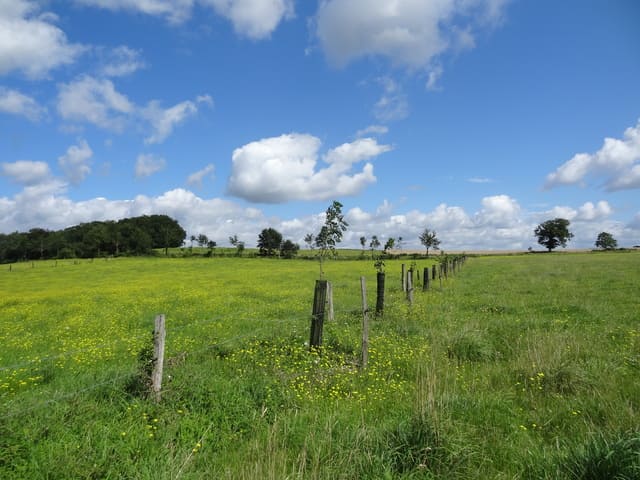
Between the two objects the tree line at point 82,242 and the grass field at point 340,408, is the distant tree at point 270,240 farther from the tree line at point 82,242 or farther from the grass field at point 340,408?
the grass field at point 340,408

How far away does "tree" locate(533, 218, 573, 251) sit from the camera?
461 feet

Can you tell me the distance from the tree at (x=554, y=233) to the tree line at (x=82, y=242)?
457 ft

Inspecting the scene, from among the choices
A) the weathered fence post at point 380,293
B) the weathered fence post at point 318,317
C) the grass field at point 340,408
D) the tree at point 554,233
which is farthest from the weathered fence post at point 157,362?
the tree at point 554,233

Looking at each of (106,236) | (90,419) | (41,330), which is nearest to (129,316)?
(41,330)

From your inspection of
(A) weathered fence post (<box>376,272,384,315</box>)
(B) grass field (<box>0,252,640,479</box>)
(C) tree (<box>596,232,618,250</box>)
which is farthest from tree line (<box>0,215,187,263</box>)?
(C) tree (<box>596,232,618,250</box>)

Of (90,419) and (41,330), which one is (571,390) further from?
(41,330)

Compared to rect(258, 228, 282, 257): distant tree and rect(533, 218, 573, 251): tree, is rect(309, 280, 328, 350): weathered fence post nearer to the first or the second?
rect(258, 228, 282, 257): distant tree

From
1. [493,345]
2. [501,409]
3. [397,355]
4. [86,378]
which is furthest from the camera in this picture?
[493,345]

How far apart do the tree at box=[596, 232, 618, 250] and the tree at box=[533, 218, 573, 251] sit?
24.8m

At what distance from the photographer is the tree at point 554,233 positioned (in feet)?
461

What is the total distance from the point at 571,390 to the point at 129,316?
17.3 m

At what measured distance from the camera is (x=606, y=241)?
155m

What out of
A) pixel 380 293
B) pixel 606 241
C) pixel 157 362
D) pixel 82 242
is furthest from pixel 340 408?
pixel 606 241

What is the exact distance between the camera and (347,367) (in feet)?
25.8
